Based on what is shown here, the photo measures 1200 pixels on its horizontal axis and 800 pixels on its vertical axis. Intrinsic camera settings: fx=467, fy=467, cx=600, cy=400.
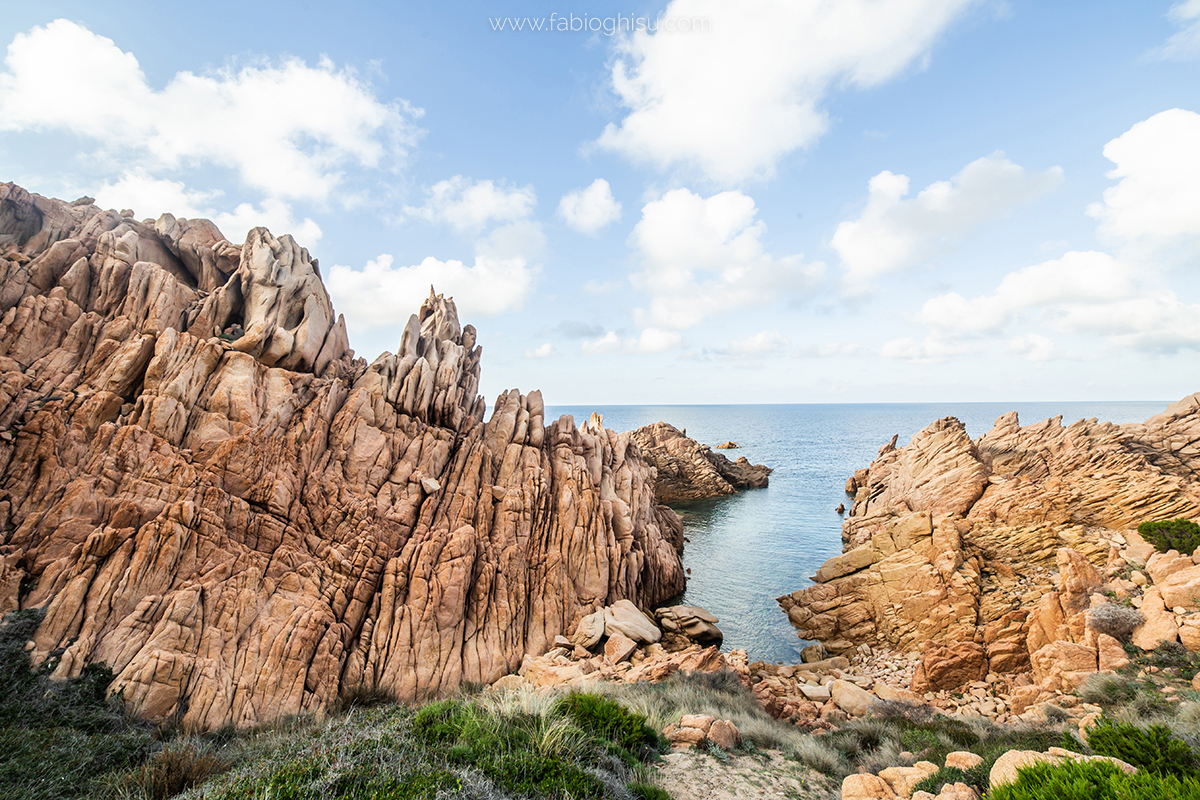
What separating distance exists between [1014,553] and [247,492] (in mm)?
36440

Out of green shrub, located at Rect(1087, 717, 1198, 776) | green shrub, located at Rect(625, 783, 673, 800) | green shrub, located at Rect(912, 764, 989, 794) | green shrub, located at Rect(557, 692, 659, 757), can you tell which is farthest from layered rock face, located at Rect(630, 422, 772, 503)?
green shrub, located at Rect(1087, 717, 1198, 776)

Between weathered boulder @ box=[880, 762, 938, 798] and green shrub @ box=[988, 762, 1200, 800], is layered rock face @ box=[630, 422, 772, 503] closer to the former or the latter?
weathered boulder @ box=[880, 762, 938, 798]

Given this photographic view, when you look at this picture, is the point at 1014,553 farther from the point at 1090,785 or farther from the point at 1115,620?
the point at 1090,785

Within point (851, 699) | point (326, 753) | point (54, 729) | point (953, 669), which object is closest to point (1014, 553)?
point (953, 669)

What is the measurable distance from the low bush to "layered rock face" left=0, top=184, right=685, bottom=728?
62.3 feet

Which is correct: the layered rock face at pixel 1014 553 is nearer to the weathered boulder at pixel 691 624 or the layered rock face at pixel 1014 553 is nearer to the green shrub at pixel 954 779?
the weathered boulder at pixel 691 624

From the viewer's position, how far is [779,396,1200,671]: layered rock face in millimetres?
18875

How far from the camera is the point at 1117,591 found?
1706 centimetres

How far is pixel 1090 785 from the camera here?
578cm

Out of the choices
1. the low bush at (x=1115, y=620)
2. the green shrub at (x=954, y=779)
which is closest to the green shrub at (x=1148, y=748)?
the green shrub at (x=954, y=779)

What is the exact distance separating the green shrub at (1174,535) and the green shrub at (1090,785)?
70.5 ft

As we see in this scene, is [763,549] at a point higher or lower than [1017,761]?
lower

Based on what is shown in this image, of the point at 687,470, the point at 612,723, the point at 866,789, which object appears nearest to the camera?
the point at 866,789

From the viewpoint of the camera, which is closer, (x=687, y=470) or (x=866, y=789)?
(x=866, y=789)
